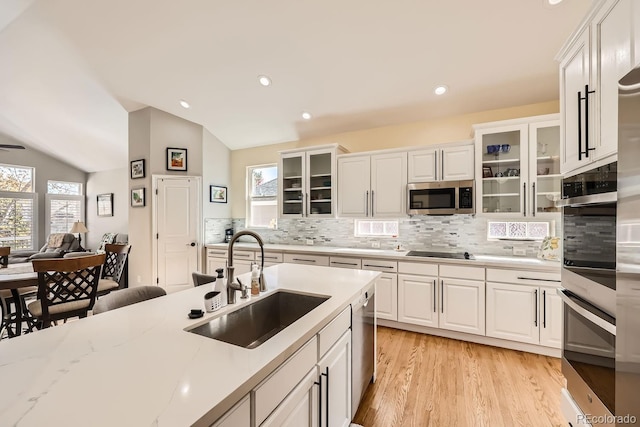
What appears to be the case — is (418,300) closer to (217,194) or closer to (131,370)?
(131,370)

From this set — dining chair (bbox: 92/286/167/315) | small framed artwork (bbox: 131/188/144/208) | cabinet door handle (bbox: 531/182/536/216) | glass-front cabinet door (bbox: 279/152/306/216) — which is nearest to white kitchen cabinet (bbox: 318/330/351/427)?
dining chair (bbox: 92/286/167/315)

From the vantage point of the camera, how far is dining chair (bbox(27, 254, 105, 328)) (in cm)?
218

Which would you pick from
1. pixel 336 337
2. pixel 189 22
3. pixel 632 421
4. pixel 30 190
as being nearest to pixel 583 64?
pixel 632 421

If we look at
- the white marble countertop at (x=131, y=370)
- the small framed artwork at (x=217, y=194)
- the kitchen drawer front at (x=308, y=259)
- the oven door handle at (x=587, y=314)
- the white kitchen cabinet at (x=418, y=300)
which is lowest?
the white kitchen cabinet at (x=418, y=300)

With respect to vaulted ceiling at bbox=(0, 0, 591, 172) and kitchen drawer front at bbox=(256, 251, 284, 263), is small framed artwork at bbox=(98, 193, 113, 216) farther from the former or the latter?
kitchen drawer front at bbox=(256, 251, 284, 263)

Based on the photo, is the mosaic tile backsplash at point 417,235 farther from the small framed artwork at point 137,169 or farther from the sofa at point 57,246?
the sofa at point 57,246

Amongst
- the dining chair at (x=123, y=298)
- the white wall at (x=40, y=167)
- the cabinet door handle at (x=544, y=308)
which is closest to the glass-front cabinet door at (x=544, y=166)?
the cabinet door handle at (x=544, y=308)

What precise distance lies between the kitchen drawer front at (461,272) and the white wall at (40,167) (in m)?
8.73

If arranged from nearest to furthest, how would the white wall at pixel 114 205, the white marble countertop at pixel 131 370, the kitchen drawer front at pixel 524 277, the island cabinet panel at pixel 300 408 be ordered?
1. the white marble countertop at pixel 131 370
2. the island cabinet panel at pixel 300 408
3. the kitchen drawer front at pixel 524 277
4. the white wall at pixel 114 205

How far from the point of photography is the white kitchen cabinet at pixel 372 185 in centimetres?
346

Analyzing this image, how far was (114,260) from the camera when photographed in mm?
3609

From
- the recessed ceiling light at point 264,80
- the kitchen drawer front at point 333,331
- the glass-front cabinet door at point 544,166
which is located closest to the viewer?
the kitchen drawer front at point 333,331

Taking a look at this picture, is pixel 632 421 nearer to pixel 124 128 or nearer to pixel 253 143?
pixel 253 143

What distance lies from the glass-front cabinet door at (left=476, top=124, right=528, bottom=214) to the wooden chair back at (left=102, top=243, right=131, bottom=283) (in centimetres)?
450
